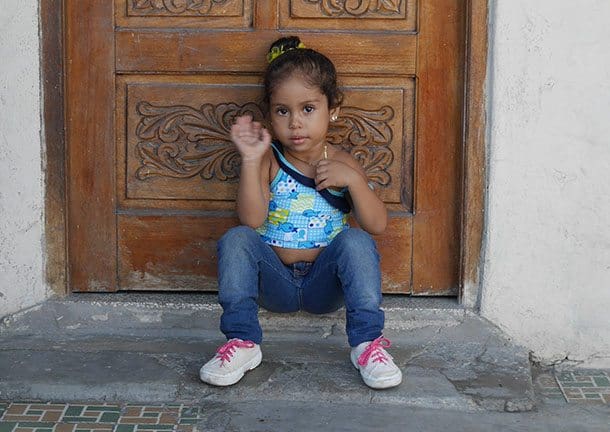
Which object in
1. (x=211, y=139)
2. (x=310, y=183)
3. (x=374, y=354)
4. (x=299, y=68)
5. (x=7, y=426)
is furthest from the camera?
(x=211, y=139)

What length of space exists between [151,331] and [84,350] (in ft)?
0.84

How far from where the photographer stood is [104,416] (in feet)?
10.1

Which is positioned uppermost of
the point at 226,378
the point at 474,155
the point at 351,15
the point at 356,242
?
the point at 351,15

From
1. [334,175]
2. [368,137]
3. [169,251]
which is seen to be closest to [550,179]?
[368,137]

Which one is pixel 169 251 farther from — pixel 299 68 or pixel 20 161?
pixel 299 68

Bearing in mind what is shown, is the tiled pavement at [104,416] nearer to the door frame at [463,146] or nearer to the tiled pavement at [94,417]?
the tiled pavement at [94,417]

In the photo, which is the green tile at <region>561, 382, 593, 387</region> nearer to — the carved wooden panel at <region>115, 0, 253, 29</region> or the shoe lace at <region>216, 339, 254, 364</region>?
the shoe lace at <region>216, 339, 254, 364</region>

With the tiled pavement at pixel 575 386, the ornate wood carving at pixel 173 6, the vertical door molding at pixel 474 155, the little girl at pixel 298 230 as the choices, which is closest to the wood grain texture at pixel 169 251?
the little girl at pixel 298 230

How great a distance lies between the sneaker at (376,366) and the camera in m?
3.19

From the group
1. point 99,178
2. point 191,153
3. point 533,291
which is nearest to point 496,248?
point 533,291

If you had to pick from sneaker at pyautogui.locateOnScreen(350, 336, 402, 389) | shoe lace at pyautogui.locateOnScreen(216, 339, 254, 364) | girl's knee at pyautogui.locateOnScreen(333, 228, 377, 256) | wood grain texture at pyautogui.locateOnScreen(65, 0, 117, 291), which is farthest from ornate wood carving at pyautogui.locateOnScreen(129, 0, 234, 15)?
sneaker at pyautogui.locateOnScreen(350, 336, 402, 389)

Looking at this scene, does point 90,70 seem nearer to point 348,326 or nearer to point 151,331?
point 151,331

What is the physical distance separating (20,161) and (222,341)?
946 millimetres

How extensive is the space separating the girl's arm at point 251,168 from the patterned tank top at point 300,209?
92mm
